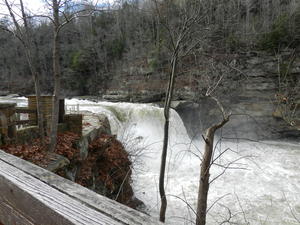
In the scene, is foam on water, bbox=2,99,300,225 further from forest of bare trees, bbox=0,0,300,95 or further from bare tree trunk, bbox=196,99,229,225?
forest of bare trees, bbox=0,0,300,95

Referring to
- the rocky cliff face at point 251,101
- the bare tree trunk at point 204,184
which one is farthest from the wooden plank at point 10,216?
the rocky cliff face at point 251,101

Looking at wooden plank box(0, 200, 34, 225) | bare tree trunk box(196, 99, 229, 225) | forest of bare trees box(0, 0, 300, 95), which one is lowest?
bare tree trunk box(196, 99, 229, 225)

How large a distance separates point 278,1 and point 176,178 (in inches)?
842

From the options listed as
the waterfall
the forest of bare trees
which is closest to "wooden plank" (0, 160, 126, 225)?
the waterfall

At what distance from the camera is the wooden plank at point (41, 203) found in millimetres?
646

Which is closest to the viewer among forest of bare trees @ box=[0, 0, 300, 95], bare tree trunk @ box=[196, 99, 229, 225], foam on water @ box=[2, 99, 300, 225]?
bare tree trunk @ box=[196, 99, 229, 225]

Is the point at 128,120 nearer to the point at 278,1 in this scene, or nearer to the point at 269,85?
the point at 269,85

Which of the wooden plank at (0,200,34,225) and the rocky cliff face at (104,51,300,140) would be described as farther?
the rocky cliff face at (104,51,300,140)

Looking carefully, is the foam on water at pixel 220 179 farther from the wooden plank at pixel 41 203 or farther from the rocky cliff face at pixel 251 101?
the wooden plank at pixel 41 203

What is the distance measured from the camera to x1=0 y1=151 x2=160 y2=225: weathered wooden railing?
0.65m

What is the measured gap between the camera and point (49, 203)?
71cm

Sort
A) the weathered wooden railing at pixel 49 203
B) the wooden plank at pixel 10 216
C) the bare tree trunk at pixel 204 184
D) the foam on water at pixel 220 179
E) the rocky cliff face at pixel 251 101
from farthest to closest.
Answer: the rocky cliff face at pixel 251 101 < the foam on water at pixel 220 179 < the bare tree trunk at pixel 204 184 < the wooden plank at pixel 10 216 < the weathered wooden railing at pixel 49 203

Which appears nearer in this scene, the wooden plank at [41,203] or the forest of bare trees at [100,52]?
the wooden plank at [41,203]

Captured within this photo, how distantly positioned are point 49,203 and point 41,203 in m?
0.03
